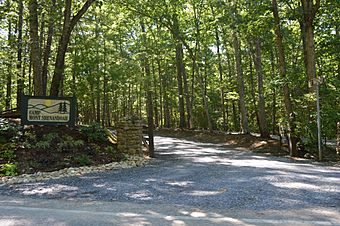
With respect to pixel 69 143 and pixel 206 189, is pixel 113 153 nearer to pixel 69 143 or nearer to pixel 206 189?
pixel 69 143

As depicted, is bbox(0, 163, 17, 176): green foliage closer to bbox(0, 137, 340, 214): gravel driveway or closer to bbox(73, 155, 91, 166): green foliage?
bbox(0, 137, 340, 214): gravel driveway

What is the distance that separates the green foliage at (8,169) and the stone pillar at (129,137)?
13.4ft

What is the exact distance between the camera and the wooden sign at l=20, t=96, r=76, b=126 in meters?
9.99

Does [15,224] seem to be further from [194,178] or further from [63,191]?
[194,178]

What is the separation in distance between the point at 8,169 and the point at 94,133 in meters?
3.84

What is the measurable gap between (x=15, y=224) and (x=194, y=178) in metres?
3.96

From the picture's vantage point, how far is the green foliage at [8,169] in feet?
24.6

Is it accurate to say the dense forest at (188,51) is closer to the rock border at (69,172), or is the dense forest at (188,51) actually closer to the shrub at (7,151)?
the rock border at (69,172)

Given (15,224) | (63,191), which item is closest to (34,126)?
(63,191)

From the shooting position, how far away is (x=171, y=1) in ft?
63.0

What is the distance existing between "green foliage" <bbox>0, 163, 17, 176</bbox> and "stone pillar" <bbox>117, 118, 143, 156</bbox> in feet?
13.4

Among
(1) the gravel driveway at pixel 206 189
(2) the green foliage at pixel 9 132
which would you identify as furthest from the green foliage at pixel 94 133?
(1) the gravel driveway at pixel 206 189

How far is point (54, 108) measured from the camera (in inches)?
409

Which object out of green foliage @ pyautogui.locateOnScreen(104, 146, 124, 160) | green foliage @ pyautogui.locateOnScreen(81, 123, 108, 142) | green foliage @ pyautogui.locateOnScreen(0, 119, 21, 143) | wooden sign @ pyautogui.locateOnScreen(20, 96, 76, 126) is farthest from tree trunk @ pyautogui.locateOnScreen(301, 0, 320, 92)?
green foliage @ pyautogui.locateOnScreen(0, 119, 21, 143)
